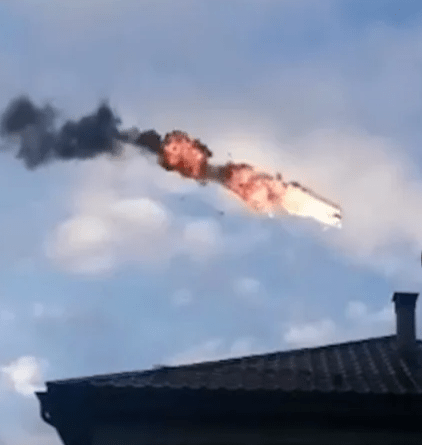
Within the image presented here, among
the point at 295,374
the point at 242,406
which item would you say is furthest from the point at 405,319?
the point at 242,406

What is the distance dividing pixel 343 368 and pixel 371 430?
1.79 m

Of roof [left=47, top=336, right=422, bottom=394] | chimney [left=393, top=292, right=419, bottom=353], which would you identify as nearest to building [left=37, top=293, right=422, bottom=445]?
roof [left=47, top=336, right=422, bottom=394]

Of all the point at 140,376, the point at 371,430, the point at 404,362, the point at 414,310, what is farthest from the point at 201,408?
the point at 414,310

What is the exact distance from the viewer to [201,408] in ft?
42.5

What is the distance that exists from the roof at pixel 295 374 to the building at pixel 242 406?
2 centimetres

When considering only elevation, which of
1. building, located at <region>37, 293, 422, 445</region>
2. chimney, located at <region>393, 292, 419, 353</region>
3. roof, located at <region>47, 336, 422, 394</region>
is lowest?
building, located at <region>37, 293, 422, 445</region>

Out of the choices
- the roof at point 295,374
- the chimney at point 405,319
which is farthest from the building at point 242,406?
the chimney at point 405,319

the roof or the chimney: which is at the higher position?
the chimney

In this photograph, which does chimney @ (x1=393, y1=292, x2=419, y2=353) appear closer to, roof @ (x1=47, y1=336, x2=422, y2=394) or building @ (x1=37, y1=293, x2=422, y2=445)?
roof @ (x1=47, y1=336, x2=422, y2=394)

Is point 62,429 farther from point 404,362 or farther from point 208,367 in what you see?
point 404,362

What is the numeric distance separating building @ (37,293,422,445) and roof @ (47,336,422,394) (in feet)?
0.05

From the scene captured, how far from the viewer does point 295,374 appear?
13828mm

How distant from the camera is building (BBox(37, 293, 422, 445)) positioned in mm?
12578

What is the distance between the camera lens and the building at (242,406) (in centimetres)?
1258
